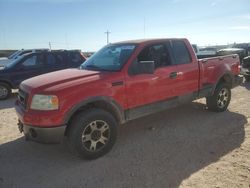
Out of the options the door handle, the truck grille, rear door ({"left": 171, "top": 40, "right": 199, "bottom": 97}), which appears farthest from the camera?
rear door ({"left": 171, "top": 40, "right": 199, "bottom": 97})

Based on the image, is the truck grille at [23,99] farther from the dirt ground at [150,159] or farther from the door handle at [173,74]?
the door handle at [173,74]

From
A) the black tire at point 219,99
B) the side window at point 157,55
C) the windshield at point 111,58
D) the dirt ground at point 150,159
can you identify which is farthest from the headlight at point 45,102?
the black tire at point 219,99

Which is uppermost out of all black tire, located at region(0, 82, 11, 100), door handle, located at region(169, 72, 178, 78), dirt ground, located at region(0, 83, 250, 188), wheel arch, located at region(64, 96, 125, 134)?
door handle, located at region(169, 72, 178, 78)

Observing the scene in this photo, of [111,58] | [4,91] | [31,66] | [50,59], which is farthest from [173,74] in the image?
[4,91]

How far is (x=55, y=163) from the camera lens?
425 centimetres

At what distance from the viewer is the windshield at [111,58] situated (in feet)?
15.7

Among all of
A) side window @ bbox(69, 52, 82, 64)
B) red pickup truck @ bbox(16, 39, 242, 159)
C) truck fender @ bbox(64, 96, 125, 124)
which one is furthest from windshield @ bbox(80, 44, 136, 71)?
side window @ bbox(69, 52, 82, 64)

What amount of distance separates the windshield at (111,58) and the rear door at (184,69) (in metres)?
1.11

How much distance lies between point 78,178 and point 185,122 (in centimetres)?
313

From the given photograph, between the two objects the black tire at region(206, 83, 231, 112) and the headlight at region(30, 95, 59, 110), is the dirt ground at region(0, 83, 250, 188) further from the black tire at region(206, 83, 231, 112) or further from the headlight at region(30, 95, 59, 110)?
the headlight at region(30, 95, 59, 110)

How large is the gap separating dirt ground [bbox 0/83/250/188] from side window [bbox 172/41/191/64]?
1433 millimetres

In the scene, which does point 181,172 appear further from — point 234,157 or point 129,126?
point 129,126

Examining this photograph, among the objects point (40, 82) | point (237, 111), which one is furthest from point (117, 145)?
point (237, 111)

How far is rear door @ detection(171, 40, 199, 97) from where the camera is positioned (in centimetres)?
550
